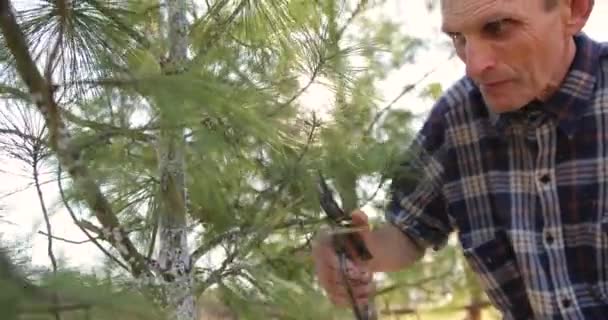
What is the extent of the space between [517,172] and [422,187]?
109 mm

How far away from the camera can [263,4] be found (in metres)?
1.04

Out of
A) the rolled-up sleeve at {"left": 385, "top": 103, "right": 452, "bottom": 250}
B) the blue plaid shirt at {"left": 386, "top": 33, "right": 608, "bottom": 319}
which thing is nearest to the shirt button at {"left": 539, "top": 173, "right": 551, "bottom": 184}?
the blue plaid shirt at {"left": 386, "top": 33, "right": 608, "bottom": 319}

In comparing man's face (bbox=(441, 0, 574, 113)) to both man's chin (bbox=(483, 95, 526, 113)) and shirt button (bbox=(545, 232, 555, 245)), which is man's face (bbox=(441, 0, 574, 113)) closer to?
man's chin (bbox=(483, 95, 526, 113))

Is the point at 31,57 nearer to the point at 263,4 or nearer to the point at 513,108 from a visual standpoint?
the point at 263,4

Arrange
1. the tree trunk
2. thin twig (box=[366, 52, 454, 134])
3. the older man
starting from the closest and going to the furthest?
the older man
the tree trunk
thin twig (box=[366, 52, 454, 134])

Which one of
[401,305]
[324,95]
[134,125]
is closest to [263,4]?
[324,95]

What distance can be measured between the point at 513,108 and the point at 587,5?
12cm

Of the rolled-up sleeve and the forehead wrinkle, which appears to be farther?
the rolled-up sleeve

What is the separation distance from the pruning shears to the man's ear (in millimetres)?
285

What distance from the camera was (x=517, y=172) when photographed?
0.95 meters

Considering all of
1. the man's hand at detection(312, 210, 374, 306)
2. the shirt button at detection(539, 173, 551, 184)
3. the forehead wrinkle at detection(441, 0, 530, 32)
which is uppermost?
the forehead wrinkle at detection(441, 0, 530, 32)

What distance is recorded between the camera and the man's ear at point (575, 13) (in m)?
0.84

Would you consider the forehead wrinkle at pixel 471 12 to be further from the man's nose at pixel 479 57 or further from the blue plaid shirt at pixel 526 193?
the blue plaid shirt at pixel 526 193

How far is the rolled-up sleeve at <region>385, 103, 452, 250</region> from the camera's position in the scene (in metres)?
1.00
